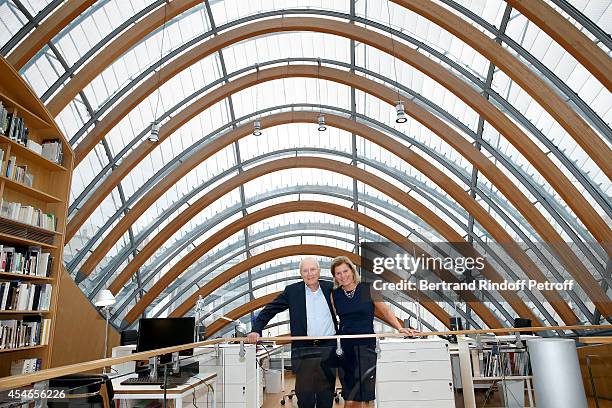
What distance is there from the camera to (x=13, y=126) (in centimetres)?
484

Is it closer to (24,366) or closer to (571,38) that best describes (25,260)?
(24,366)

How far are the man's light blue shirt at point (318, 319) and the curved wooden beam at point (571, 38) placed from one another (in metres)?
5.23

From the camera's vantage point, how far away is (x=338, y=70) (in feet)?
36.4

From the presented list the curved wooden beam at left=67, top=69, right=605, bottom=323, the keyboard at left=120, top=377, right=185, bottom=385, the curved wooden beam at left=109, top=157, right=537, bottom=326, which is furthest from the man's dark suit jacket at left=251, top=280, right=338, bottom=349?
the curved wooden beam at left=109, top=157, right=537, bottom=326

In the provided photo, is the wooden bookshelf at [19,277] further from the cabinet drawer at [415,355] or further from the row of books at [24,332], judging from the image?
the cabinet drawer at [415,355]

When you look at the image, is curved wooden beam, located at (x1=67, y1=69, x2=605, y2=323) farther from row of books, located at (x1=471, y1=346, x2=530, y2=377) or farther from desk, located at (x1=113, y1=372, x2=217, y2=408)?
desk, located at (x1=113, y1=372, x2=217, y2=408)

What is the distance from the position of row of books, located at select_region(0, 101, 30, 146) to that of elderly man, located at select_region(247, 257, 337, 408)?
348cm

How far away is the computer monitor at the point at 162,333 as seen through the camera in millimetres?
4488

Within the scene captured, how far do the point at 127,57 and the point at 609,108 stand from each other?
380 inches

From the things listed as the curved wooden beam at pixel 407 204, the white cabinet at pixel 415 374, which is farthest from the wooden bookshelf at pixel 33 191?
the curved wooden beam at pixel 407 204

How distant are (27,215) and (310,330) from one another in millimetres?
3459

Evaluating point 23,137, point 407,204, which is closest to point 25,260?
point 23,137

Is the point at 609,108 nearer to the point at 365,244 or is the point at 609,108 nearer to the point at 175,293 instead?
the point at 365,244

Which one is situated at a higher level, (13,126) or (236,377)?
(13,126)
